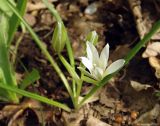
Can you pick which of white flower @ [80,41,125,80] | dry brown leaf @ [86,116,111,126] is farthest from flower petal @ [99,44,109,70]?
dry brown leaf @ [86,116,111,126]

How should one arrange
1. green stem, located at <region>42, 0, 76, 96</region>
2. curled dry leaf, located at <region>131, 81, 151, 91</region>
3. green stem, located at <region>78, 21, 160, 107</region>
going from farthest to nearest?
1. curled dry leaf, located at <region>131, 81, 151, 91</region>
2. green stem, located at <region>42, 0, 76, 96</region>
3. green stem, located at <region>78, 21, 160, 107</region>

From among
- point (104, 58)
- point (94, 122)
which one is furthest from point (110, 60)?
point (104, 58)

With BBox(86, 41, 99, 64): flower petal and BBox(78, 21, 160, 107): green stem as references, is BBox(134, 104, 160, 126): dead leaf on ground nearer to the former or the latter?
BBox(78, 21, 160, 107): green stem

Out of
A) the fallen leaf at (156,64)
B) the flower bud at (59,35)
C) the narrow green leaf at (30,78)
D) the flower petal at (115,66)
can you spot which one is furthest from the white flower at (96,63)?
the fallen leaf at (156,64)

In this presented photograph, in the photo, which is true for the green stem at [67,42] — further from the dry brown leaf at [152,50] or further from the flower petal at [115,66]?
the dry brown leaf at [152,50]

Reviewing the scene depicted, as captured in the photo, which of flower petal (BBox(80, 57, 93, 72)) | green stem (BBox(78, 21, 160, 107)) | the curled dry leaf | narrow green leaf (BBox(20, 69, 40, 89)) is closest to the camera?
green stem (BBox(78, 21, 160, 107))

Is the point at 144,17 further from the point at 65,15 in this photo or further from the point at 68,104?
the point at 68,104

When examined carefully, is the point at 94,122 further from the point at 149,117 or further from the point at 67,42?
the point at 67,42
